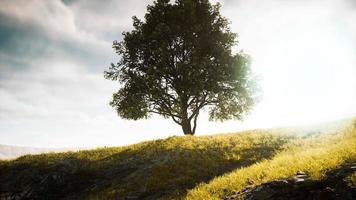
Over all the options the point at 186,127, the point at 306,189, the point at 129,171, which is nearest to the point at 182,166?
the point at 129,171

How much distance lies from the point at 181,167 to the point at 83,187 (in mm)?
5730

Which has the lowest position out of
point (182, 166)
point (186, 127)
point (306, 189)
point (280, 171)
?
point (306, 189)

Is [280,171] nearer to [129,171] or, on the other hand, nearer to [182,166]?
[182,166]

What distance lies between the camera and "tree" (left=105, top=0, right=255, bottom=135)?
108 ft

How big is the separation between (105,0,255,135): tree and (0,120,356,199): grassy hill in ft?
29.8

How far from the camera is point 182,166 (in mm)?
18156

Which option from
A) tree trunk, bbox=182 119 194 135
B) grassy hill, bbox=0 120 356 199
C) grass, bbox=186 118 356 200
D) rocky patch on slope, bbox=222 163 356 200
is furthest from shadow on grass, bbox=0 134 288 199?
tree trunk, bbox=182 119 194 135

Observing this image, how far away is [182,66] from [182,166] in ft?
51.7

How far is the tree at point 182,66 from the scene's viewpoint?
32812 mm

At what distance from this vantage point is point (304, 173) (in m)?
10.9

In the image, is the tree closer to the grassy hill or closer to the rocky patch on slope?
the grassy hill

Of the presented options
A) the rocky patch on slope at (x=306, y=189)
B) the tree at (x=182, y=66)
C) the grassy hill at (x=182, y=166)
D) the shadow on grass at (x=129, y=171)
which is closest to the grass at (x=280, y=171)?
the grassy hill at (x=182, y=166)

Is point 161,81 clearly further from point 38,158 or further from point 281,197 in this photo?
point 281,197

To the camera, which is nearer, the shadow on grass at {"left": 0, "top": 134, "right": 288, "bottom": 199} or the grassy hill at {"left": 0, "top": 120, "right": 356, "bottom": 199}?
the grassy hill at {"left": 0, "top": 120, "right": 356, "bottom": 199}
